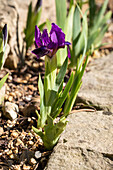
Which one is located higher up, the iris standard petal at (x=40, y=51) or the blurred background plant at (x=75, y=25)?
the blurred background plant at (x=75, y=25)

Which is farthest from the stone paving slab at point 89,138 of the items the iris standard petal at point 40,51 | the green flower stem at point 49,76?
the iris standard petal at point 40,51

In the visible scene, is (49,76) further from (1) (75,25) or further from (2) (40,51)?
(1) (75,25)

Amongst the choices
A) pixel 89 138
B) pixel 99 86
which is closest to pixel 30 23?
pixel 99 86

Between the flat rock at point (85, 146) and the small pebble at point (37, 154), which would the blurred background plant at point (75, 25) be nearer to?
the flat rock at point (85, 146)

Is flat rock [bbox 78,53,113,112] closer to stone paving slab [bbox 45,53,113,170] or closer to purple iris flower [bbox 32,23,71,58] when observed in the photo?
stone paving slab [bbox 45,53,113,170]

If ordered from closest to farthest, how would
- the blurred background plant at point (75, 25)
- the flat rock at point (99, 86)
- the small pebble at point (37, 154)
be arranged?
the small pebble at point (37, 154) < the flat rock at point (99, 86) < the blurred background plant at point (75, 25)

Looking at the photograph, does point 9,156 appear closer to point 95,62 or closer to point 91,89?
point 91,89

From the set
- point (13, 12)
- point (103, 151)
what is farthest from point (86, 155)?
point (13, 12)
